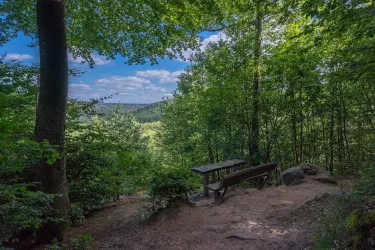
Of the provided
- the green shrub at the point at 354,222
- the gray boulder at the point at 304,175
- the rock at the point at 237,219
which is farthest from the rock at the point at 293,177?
the green shrub at the point at 354,222

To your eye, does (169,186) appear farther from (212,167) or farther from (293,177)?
(293,177)

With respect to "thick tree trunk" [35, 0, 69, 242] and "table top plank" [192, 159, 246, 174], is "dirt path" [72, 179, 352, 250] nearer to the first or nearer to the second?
"table top plank" [192, 159, 246, 174]

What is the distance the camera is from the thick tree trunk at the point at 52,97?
4.64 meters

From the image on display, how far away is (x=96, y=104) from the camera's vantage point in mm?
7812

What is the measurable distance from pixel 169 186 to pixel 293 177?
4.54 m

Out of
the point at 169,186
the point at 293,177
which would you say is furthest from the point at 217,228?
the point at 293,177

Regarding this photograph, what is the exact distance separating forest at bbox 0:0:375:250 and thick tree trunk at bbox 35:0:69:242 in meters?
0.02

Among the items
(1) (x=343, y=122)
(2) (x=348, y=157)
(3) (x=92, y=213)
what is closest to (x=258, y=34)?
(1) (x=343, y=122)

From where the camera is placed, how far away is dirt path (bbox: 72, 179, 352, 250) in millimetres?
3941

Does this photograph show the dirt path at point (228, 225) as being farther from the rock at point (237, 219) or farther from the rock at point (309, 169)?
the rock at point (309, 169)

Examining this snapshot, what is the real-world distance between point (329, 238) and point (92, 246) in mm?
4257

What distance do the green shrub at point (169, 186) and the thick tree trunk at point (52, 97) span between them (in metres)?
1.96

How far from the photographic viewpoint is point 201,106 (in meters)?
11.8

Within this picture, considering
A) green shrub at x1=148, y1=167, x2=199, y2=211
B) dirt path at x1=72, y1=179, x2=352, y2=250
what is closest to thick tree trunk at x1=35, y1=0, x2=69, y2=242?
dirt path at x1=72, y1=179, x2=352, y2=250
